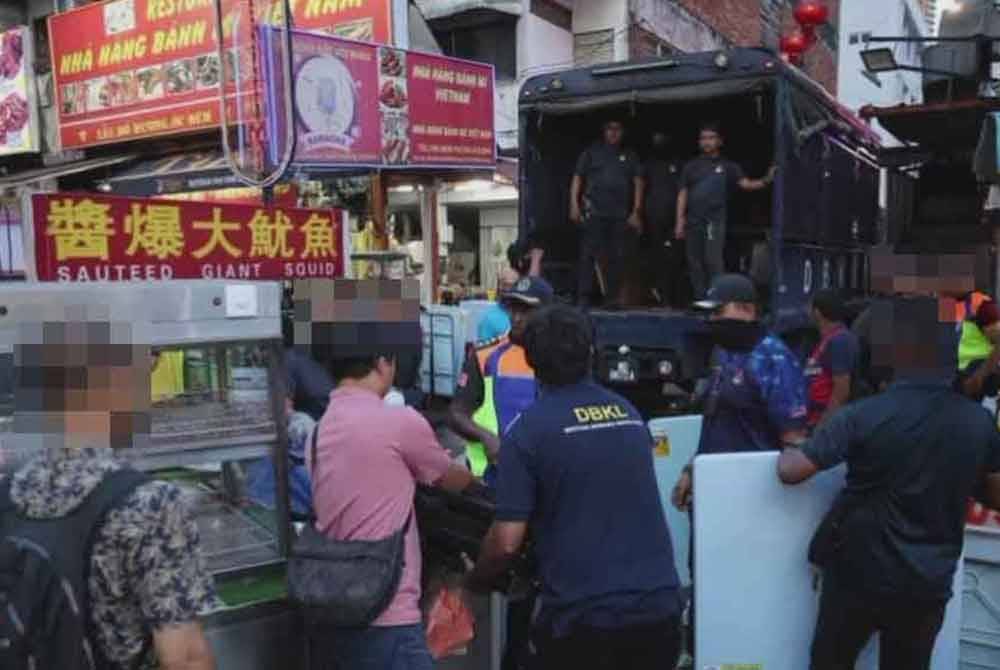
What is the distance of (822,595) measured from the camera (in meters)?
2.92

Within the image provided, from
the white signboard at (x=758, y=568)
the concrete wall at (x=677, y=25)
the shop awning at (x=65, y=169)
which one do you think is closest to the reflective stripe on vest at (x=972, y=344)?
the white signboard at (x=758, y=568)

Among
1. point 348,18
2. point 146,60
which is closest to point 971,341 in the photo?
point 348,18

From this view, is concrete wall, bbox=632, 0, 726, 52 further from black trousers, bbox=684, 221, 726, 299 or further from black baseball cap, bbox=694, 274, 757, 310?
black baseball cap, bbox=694, 274, 757, 310

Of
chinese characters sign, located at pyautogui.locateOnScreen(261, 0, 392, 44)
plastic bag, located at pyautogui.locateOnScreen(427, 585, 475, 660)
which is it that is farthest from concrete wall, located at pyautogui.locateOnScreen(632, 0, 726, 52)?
plastic bag, located at pyautogui.locateOnScreen(427, 585, 475, 660)

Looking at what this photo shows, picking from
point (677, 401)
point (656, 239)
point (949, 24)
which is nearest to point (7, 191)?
point (656, 239)

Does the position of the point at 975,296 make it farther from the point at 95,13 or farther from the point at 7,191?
the point at 7,191

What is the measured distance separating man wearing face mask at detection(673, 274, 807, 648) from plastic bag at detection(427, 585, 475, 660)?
3.90ft

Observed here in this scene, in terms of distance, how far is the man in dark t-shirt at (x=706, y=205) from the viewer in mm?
6953

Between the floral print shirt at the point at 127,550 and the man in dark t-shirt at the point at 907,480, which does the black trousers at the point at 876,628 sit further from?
the floral print shirt at the point at 127,550

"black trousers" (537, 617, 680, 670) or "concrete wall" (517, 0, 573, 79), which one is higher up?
"concrete wall" (517, 0, 573, 79)

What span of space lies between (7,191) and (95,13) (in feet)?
9.44

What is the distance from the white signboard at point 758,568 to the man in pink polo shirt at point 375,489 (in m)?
1.33

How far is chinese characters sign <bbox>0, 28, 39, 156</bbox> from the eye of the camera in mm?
12859

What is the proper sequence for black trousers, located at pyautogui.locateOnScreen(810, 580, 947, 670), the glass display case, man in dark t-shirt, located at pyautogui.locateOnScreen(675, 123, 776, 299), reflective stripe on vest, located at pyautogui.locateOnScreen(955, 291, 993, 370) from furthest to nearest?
man in dark t-shirt, located at pyautogui.locateOnScreen(675, 123, 776, 299) → reflective stripe on vest, located at pyautogui.locateOnScreen(955, 291, 993, 370) → black trousers, located at pyautogui.locateOnScreen(810, 580, 947, 670) → the glass display case
